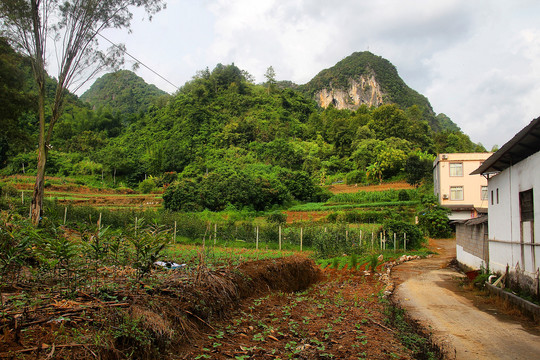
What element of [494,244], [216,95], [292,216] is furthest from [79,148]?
[494,244]

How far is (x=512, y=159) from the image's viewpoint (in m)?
10.5

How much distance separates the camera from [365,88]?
128 m

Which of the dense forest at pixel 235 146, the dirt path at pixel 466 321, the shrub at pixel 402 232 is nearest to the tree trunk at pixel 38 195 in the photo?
the dirt path at pixel 466 321

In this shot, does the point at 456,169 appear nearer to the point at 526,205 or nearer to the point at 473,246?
the point at 473,246

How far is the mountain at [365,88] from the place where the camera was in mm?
124125

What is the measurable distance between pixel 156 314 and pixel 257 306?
2.85 metres

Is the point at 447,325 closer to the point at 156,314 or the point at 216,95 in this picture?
the point at 156,314

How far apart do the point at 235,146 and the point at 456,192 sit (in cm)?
4474

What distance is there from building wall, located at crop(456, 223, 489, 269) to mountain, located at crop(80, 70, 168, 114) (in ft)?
309

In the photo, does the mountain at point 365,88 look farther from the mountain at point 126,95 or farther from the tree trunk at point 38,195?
the tree trunk at point 38,195

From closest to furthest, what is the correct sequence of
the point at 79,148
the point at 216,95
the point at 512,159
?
the point at 512,159 → the point at 79,148 → the point at 216,95

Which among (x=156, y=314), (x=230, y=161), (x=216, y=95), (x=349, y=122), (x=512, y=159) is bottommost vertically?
(x=156, y=314)

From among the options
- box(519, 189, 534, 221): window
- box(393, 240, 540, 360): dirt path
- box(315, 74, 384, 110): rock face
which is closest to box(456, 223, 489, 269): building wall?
box(393, 240, 540, 360): dirt path

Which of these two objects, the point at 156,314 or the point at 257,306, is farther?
the point at 257,306
